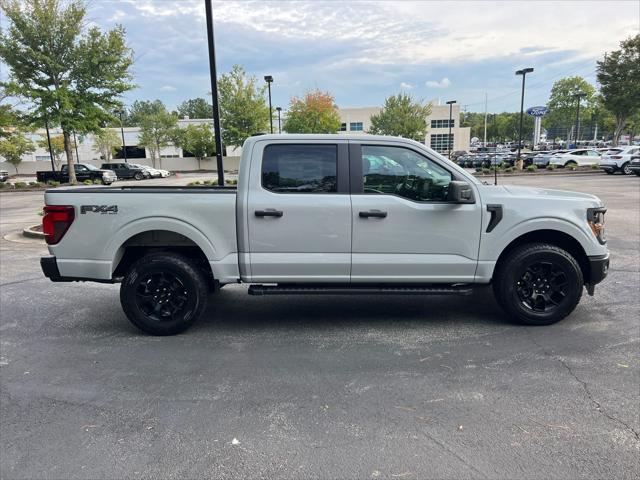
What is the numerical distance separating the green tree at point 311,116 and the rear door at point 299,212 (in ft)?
117

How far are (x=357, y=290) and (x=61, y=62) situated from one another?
1026 inches

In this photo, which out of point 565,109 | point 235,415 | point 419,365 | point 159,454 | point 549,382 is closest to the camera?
point 159,454

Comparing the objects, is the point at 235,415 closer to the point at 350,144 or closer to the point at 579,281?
the point at 350,144

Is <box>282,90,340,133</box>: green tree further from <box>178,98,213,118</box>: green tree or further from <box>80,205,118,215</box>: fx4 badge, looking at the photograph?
<box>178,98,213,118</box>: green tree

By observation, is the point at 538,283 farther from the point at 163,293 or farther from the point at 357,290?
the point at 163,293

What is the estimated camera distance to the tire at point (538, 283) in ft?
14.9

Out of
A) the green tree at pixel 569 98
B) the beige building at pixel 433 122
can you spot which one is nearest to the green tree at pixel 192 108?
the beige building at pixel 433 122

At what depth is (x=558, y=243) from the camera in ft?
15.8

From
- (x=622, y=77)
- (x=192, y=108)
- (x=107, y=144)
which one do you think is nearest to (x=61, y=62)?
(x=107, y=144)

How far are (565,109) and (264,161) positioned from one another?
93.5 meters

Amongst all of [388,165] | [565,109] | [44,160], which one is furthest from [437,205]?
[565,109]

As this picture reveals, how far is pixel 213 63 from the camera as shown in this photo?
8891 mm

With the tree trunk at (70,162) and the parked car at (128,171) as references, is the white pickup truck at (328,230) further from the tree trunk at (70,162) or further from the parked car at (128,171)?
the parked car at (128,171)

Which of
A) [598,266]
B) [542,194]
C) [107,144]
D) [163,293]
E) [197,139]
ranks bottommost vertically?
[163,293]
